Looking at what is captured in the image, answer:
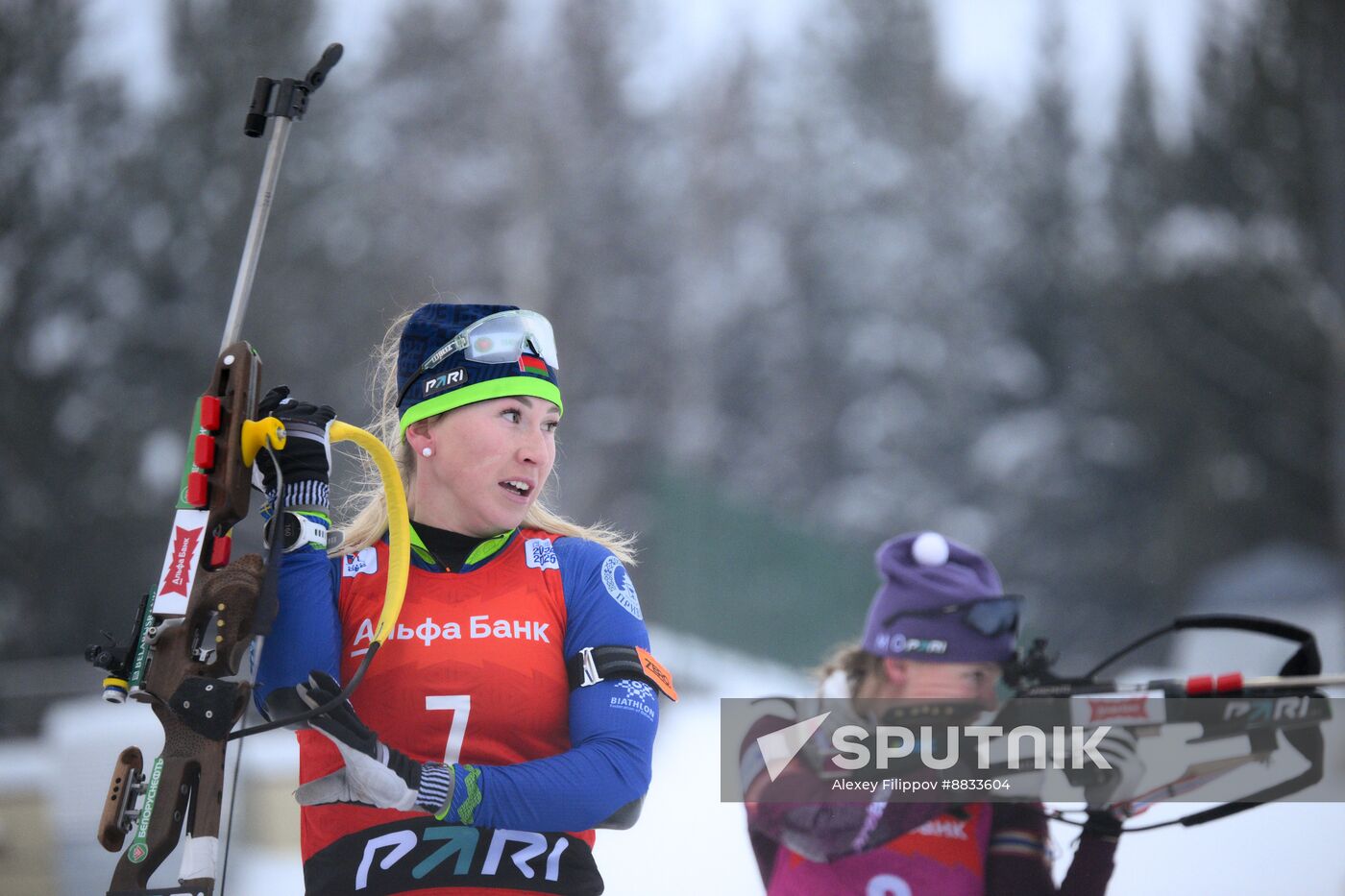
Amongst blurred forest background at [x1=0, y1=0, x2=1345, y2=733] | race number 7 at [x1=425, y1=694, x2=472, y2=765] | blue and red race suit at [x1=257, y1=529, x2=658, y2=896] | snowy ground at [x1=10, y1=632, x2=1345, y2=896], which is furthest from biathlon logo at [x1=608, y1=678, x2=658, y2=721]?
blurred forest background at [x1=0, y1=0, x2=1345, y2=733]

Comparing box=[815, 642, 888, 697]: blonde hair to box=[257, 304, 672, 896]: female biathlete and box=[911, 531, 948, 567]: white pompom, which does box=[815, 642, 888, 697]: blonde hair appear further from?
box=[257, 304, 672, 896]: female biathlete

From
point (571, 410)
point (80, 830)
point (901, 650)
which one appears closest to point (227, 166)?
point (571, 410)

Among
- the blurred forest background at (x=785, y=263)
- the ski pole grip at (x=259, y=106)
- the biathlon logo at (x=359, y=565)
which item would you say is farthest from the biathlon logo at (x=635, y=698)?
the blurred forest background at (x=785, y=263)

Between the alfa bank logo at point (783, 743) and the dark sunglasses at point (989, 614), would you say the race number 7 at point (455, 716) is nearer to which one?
the alfa bank logo at point (783, 743)

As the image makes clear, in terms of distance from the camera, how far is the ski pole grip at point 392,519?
2018 mm

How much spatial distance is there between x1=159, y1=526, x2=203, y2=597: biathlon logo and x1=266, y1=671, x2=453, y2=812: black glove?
0.71 feet

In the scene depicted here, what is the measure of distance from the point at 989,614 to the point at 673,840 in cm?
261

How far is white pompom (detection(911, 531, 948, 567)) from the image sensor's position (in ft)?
10.9

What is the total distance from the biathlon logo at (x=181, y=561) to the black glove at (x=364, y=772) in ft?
0.71

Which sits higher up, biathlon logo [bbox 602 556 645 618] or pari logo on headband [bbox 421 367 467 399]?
pari logo on headband [bbox 421 367 467 399]

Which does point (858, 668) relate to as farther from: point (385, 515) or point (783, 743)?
point (385, 515)

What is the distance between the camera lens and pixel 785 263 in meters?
22.8

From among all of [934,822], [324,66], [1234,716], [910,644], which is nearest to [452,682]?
[324,66]

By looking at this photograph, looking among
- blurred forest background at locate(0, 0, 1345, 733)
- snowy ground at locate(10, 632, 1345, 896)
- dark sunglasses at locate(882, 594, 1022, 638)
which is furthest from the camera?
blurred forest background at locate(0, 0, 1345, 733)
